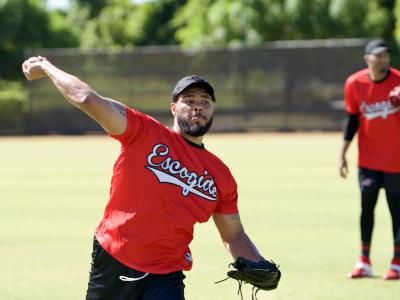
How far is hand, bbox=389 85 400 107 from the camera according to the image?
8.49 meters

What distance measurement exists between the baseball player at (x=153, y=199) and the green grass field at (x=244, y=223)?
266 centimetres

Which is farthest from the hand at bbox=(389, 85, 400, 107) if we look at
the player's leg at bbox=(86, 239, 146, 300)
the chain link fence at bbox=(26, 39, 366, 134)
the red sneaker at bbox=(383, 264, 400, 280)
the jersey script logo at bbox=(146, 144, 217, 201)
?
the chain link fence at bbox=(26, 39, 366, 134)

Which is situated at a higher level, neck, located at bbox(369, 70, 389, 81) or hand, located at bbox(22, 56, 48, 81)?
neck, located at bbox(369, 70, 389, 81)

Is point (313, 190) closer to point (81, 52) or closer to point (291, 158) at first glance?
point (291, 158)

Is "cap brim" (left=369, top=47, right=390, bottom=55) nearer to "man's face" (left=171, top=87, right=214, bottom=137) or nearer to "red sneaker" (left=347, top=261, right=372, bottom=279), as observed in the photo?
"red sneaker" (left=347, top=261, right=372, bottom=279)

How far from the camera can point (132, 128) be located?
4.78 metres

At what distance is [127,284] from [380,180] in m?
4.34

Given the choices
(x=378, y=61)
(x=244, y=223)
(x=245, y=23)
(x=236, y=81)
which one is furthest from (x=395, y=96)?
(x=245, y=23)

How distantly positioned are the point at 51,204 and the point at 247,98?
20.0m

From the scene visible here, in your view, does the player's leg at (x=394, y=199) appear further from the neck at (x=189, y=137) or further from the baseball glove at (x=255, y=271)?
the neck at (x=189, y=137)

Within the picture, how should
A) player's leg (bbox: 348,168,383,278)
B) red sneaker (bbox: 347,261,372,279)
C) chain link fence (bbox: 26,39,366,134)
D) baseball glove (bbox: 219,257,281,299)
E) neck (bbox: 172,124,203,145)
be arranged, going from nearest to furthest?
neck (bbox: 172,124,203,145) → baseball glove (bbox: 219,257,281,299) → red sneaker (bbox: 347,261,372,279) → player's leg (bbox: 348,168,383,278) → chain link fence (bbox: 26,39,366,134)

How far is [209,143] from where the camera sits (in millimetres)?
27359

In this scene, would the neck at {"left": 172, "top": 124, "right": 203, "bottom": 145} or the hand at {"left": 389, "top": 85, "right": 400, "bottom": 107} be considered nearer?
the neck at {"left": 172, "top": 124, "right": 203, "bottom": 145}

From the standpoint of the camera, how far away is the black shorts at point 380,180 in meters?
8.51
